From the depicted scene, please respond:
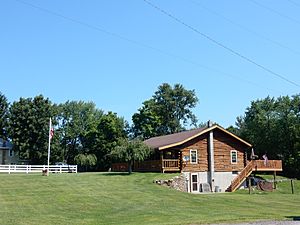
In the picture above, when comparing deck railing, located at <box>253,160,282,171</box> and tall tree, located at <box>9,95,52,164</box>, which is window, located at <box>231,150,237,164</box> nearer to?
deck railing, located at <box>253,160,282,171</box>

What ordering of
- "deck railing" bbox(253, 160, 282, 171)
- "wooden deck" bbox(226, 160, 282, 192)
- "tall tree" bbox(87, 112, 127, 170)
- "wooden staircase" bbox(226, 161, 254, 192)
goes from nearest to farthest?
"wooden staircase" bbox(226, 161, 254, 192), "wooden deck" bbox(226, 160, 282, 192), "deck railing" bbox(253, 160, 282, 171), "tall tree" bbox(87, 112, 127, 170)

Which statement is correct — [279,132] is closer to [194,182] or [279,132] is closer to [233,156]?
[233,156]

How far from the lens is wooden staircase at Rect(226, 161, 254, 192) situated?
40.9 metres

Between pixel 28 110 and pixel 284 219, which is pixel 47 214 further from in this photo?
pixel 28 110

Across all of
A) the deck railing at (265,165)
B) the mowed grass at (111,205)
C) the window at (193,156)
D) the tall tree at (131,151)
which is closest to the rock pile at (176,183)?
the mowed grass at (111,205)

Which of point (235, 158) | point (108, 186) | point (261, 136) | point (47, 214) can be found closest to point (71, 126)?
point (261, 136)

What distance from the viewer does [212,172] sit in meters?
41.5

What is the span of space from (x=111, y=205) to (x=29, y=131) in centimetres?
4389

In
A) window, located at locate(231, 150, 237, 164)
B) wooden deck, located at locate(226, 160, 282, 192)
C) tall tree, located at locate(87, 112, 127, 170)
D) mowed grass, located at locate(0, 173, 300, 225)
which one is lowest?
mowed grass, located at locate(0, 173, 300, 225)

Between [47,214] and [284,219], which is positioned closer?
[284,219]

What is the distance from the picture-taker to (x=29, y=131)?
64.3m

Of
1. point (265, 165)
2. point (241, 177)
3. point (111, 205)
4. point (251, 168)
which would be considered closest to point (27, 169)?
point (241, 177)

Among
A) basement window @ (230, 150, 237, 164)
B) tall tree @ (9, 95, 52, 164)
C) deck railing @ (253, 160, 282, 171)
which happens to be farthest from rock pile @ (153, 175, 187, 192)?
tall tree @ (9, 95, 52, 164)

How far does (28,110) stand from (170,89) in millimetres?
26624
